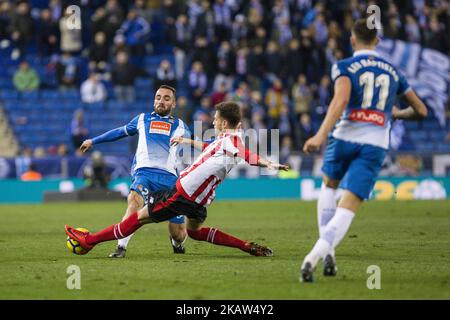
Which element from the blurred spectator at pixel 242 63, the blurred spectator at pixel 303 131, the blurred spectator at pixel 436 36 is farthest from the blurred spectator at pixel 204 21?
the blurred spectator at pixel 436 36

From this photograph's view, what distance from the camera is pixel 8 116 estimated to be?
2988 centimetres

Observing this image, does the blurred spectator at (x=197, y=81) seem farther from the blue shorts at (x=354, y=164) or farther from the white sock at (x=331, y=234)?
the white sock at (x=331, y=234)

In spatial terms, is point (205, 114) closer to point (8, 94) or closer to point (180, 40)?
point (180, 40)

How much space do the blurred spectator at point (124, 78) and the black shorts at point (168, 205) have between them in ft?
61.9

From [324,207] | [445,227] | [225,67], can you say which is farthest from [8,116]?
[324,207]

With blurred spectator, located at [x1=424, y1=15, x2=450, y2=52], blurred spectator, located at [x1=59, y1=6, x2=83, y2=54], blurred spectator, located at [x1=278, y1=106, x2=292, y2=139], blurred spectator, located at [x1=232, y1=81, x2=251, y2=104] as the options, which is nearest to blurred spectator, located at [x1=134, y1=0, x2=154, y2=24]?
blurred spectator, located at [x1=59, y1=6, x2=83, y2=54]

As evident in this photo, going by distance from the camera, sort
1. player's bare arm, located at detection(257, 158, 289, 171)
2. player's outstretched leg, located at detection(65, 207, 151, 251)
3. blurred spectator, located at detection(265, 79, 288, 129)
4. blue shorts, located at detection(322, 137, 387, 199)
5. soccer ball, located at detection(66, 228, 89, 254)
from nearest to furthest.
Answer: blue shorts, located at detection(322, 137, 387, 199) < player's bare arm, located at detection(257, 158, 289, 171) < player's outstretched leg, located at detection(65, 207, 151, 251) < soccer ball, located at detection(66, 228, 89, 254) < blurred spectator, located at detection(265, 79, 288, 129)

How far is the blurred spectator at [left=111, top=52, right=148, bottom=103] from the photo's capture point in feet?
96.4

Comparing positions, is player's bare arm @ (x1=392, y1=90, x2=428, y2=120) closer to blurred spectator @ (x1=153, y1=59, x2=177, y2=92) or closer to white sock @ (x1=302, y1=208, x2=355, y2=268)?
white sock @ (x1=302, y1=208, x2=355, y2=268)

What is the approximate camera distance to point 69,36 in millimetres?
30219

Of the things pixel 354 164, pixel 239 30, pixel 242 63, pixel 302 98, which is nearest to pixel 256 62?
pixel 242 63

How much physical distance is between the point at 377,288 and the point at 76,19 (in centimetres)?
2293

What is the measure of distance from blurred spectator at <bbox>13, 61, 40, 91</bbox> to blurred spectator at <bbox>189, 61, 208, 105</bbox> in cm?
472

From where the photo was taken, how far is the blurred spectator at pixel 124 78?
29.4 metres
